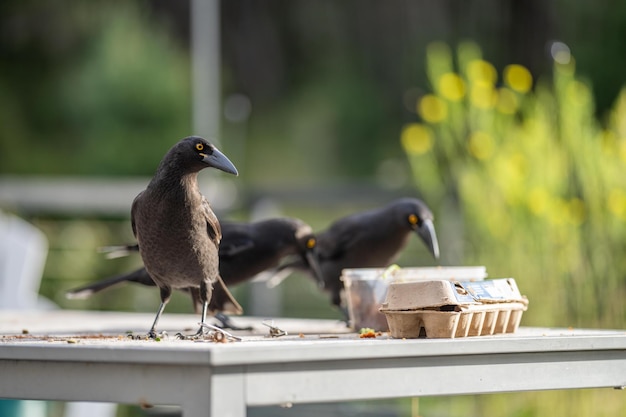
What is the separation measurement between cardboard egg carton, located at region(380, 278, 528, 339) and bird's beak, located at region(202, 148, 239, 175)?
533mm

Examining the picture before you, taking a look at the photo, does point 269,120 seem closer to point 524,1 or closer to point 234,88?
point 234,88

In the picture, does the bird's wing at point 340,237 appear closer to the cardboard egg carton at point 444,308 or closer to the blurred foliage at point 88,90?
the cardboard egg carton at point 444,308

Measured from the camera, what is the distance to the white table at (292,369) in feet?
6.77

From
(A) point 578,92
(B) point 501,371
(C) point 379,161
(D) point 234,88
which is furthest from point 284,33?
(B) point 501,371

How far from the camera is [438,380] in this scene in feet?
7.66

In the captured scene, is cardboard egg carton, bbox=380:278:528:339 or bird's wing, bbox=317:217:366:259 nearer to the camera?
cardboard egg carton, bbox=380:278:528:339

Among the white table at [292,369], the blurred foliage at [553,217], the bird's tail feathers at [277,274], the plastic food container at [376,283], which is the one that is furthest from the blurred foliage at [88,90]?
the white table at [292,369]

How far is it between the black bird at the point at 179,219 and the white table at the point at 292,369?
1.16ft

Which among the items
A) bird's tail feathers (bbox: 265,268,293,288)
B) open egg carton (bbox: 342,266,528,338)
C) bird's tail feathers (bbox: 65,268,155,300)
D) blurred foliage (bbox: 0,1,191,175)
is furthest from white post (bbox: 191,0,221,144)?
open egg carton (bbox: 342,266,528,338)

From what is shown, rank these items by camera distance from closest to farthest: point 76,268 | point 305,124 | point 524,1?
point 76,268 → point 524,1 → point 305,124

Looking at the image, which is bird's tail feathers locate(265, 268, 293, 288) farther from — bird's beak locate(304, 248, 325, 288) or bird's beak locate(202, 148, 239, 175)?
bird's beak locate(202, 148, 239, 175)

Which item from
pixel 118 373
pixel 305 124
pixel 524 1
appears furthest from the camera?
pixel 305 124

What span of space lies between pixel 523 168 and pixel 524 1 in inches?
699

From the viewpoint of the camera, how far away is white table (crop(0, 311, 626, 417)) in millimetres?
2064
